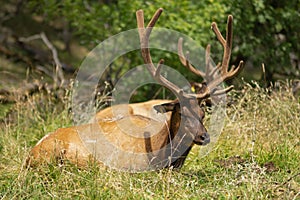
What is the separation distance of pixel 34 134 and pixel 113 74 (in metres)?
4.42

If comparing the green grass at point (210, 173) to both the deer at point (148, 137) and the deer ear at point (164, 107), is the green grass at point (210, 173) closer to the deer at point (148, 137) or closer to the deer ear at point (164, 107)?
the deer at point (148, 137)

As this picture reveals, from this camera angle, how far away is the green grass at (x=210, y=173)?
15.4 feet

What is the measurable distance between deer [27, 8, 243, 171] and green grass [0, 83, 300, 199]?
0.17 metres

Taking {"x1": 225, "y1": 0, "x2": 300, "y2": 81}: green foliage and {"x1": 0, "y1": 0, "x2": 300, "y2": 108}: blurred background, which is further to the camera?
{"x1": 225, "y1": 0, "x2": 300, "y2": 81}: green foliage

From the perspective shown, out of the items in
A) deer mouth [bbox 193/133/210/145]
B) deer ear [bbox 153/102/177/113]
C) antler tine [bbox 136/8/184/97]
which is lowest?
deer mouth [bbox 193/133/210/145]

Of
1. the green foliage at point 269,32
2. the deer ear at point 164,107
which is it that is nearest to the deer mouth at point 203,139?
the deer ear at point 164,107

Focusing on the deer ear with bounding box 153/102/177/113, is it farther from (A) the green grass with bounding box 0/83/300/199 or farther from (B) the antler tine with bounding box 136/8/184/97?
(A) the green grass with bounding box 0/83/300/199

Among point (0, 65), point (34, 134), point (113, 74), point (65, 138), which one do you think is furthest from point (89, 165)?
point (0, 65)

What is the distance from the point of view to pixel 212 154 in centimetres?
611

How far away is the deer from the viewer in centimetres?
545

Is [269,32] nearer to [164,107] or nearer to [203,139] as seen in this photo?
[164,107]

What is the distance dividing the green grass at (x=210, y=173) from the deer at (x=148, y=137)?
0.56 ft

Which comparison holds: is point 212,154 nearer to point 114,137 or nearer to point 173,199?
point 114,137

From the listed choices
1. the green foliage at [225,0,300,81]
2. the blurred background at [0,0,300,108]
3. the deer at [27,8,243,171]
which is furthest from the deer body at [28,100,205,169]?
the green foliage at [225,0,300,81]
